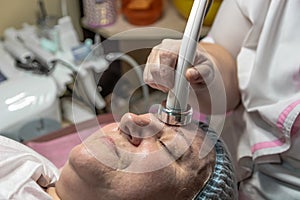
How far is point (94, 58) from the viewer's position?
124 cm

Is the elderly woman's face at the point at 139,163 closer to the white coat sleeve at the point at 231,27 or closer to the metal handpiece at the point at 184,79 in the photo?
the metal handpiece at the point at 184,79

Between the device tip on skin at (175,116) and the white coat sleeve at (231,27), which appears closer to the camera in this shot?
the device tip on skin at (175,116)

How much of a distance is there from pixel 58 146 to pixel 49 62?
0.30 metres

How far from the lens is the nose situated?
71cm

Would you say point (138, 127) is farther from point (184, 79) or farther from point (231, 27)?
point (231, 27)

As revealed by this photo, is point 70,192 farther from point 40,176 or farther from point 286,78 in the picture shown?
point 286,78

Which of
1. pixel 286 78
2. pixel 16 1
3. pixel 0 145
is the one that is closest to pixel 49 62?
pixel 16 1

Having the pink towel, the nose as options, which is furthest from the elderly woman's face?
the pink towel

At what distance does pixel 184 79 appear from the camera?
2.46 ft

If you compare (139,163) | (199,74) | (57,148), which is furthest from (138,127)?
(57,148)

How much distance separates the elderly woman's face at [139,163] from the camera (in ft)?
2.28

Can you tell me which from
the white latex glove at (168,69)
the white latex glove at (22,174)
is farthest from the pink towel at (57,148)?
the white latex glove at (168,69)

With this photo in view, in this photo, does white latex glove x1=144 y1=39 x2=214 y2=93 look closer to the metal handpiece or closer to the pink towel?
the metal handpiece

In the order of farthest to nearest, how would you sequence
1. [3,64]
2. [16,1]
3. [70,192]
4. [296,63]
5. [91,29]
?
[91,29]
[16,1]
[3,64]
[296,63]
[70,192]
